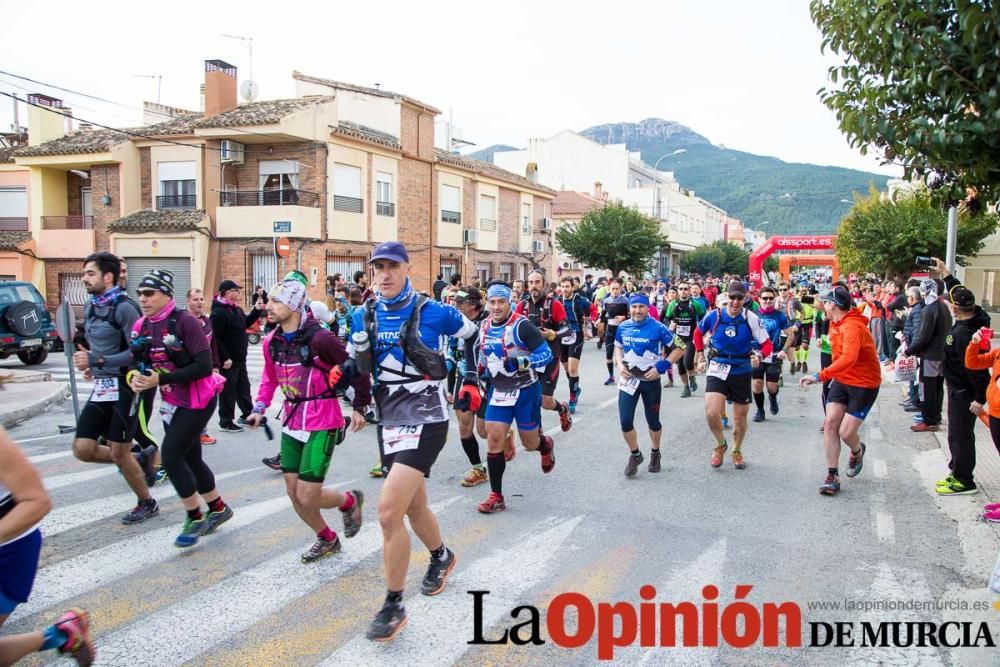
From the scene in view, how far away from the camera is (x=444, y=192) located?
33.6 metres

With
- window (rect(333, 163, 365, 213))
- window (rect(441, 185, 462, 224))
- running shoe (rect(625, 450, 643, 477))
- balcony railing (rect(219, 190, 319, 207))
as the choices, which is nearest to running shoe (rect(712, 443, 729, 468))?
running shoe (rect(625, 450, 643, 477))

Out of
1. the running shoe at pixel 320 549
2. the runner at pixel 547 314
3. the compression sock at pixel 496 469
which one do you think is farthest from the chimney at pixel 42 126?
the running shoe at pixel 320 549

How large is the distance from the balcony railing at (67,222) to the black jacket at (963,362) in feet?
98.2

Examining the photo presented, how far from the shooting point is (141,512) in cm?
591

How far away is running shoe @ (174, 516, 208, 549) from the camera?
208 inches

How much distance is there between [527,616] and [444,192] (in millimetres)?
30562

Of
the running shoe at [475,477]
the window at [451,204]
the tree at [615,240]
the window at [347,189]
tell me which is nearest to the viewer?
the running shoe at [475,477]

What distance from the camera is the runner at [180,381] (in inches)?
208

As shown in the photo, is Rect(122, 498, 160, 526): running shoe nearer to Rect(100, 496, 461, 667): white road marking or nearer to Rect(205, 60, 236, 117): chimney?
Rect(100, 496, 461, 667): white road marking

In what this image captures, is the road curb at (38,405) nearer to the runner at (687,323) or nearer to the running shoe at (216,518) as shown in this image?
the running shoe at (216,518)

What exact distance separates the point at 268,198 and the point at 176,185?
3.57 meters

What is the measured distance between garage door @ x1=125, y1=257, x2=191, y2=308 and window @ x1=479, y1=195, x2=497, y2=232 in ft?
48.8

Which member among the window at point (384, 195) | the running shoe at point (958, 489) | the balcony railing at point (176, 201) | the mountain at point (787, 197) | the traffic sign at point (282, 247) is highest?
the mountain at point (787, 197)

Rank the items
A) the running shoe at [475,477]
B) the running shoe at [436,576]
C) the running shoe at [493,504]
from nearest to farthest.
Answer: the running shoe at [436,576] < the running shoe at [493,504] < the running shoe at [475,477]
